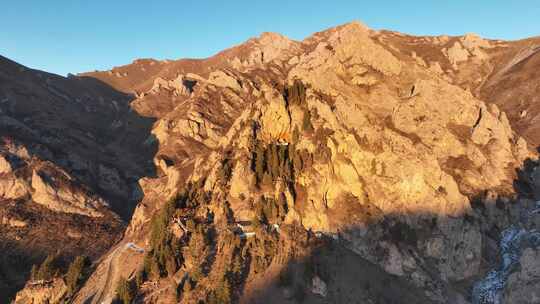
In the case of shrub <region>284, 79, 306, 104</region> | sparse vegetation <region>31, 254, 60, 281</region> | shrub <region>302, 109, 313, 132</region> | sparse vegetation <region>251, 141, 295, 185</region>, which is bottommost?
sparse vegetation <region>31, 254, 60, 281</region>

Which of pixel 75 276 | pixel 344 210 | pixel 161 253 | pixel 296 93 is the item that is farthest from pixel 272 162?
pixel 75 276

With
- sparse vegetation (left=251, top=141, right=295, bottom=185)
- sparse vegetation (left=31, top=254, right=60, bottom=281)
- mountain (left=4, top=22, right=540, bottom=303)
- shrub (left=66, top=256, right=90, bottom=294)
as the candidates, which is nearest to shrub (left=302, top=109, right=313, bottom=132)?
mountain (left=4, top=22, right=540, bottom=303)

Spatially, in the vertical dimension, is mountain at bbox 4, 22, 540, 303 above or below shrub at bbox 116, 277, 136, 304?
above

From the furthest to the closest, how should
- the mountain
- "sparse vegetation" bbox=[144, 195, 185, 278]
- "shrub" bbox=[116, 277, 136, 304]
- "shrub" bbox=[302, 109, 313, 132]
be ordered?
"shrub" bbox=[302, 109, 313, 132] → "sparse vegetation" bbox=[144, 195, 185, 278] → the mountain → "shrub" bbox=[116, 277, 136, 304]

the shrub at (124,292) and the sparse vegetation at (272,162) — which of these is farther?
the sparse vegetation at (272,162)

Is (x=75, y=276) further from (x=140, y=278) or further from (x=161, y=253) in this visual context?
(x=161, y=253)

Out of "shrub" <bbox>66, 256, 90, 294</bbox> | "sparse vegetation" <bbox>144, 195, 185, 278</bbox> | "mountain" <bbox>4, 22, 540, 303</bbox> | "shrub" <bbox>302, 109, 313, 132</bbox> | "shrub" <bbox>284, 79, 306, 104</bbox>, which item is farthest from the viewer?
"shrub" <bbox>284, 79, 306, 104</bbox>

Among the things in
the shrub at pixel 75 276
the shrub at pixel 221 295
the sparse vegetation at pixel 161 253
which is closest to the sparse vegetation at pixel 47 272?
the shrub at pixel 75 276

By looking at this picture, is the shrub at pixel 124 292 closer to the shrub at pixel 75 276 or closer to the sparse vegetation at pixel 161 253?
the sparse vegetation at pixel 161 253

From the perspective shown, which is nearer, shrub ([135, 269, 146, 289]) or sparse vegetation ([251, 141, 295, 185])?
shrub ([135, 269, 146, 289])

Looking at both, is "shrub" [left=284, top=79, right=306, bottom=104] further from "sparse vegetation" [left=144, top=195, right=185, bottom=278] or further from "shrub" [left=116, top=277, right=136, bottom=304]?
"shrub" [left=116, top=277, right=136, bottom=304]
